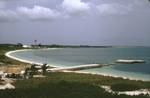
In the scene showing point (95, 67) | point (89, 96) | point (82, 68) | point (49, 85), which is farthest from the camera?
point (95, 67)

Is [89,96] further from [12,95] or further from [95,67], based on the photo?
[95,67]

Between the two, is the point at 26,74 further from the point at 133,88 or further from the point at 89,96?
the point at 89,96

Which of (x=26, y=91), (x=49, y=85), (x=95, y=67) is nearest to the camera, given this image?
(x=26, y=91)

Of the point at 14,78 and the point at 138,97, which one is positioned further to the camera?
the point at 14,78

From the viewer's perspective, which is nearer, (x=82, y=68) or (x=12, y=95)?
(x=12, y=95)

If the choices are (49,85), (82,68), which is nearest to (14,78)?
(49,85)

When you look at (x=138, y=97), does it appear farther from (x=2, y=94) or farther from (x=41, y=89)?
(x=2, y=94)

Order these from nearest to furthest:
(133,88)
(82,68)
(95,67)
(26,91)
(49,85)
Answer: (26,91)
(49,85)
(133,88)
(82,68)
(95,67)

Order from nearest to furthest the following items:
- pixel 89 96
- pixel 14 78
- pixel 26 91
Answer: pixel 89 96 < pixel 26 91 < pixel 14 78

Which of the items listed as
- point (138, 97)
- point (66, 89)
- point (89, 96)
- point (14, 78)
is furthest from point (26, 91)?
point (14, 78)
